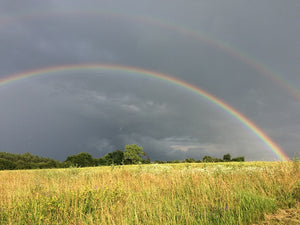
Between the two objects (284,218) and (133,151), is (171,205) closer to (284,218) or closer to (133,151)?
(284,218)

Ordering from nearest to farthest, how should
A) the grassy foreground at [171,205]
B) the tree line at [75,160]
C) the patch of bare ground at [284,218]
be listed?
the patch of bare ground at [284,218]
the grassy foreground at [171,205]
the tree line at [75,160]

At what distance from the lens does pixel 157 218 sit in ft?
18.2

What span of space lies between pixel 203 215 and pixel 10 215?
6038 millimetres

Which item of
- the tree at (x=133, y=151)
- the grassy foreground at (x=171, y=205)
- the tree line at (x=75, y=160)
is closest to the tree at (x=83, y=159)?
the tree line at (x=75, y=160)

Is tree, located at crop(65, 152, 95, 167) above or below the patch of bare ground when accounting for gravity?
above

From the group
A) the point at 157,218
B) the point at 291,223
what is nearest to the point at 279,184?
the point at 291,223

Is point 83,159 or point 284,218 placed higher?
point 83,159

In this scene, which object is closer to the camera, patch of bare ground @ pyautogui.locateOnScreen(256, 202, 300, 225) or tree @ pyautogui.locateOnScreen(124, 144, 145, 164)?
patch of bare ground @ pyautogui.locateOnScreen(256, 202, 300, 225)

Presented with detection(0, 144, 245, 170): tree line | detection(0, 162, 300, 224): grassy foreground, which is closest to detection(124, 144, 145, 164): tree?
detection(0, 144, 245, 170): tree line

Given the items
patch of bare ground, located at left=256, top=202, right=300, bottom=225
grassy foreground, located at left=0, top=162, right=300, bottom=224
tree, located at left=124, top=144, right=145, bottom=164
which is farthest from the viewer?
tree, located at left=124, top=144, right=145, bottom=164

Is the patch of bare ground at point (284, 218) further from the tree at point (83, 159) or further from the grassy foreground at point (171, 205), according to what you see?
the tree at point (83, 159)

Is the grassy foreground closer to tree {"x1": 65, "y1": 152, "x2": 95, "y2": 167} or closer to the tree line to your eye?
the tree line

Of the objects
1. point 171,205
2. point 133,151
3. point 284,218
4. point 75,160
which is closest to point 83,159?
point 75,160

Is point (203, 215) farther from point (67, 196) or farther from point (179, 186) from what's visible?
point (67, 196)
